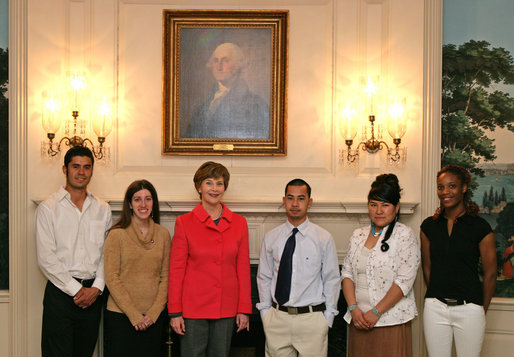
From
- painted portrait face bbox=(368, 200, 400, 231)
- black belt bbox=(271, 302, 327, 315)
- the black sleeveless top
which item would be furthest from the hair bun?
black belt bbox=(271, 302, 327, 315)

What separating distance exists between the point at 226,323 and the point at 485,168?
2.39 meters

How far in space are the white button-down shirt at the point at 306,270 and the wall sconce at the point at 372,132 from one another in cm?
87

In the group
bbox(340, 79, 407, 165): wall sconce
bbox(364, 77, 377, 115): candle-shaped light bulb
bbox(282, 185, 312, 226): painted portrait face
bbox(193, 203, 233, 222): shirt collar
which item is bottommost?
bbox(193, 203, 233, 222): shirt collar

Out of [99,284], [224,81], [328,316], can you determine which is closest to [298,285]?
[328,316]

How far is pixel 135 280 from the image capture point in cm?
299

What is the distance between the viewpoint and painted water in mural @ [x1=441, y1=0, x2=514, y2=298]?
3814mm

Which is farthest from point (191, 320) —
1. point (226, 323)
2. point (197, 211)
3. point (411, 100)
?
point (411, 100)

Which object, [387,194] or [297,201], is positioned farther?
[297,201]

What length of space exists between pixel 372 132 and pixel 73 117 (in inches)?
89.7

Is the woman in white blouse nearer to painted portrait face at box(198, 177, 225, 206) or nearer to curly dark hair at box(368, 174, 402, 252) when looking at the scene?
curly dark hair at box(368, 174, 402, 252)

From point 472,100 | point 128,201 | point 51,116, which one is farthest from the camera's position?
point 472,100

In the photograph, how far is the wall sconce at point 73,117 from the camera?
11.8 feet

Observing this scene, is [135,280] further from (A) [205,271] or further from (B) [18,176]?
(B) [18,176]

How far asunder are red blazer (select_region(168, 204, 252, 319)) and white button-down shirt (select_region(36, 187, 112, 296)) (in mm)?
570
